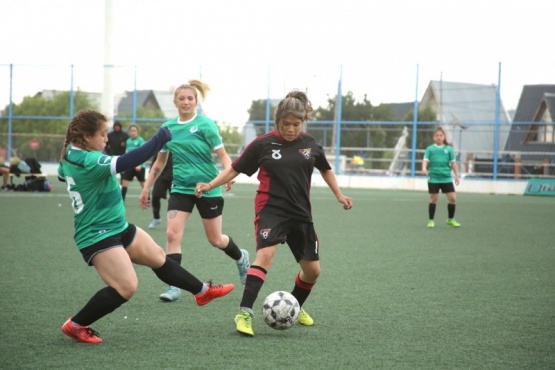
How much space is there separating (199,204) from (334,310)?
174cm

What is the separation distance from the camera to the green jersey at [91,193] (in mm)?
4770

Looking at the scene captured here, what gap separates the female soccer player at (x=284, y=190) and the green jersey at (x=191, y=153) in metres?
1.36

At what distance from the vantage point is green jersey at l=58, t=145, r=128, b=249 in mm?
4770

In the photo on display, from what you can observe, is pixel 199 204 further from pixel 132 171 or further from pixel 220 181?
pixel 132 171

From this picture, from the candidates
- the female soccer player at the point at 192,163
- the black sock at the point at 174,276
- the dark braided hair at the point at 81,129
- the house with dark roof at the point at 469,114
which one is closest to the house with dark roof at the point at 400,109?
the house with dark roof at the point at 469,114

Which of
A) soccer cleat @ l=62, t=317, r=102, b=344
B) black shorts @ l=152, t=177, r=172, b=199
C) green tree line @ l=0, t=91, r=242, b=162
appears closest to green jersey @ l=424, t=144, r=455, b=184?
black shorts @ l=152, t=177, r=172, b=199

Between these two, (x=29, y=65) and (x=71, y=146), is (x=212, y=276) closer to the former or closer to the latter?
(x=71, y=146)

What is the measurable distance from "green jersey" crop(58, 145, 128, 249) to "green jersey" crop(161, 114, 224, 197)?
1.94 metres

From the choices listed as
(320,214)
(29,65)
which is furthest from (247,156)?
(29,65)

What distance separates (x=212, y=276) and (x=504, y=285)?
9.97 ft

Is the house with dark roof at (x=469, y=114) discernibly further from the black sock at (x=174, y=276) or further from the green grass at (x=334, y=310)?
the black sock at (x=174, y=276)

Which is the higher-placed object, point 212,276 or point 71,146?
point 71,146

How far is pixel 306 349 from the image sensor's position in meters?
4.69

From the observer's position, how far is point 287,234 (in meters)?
5.36
